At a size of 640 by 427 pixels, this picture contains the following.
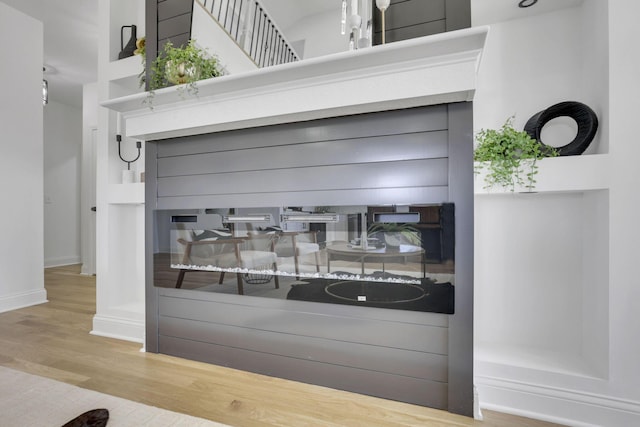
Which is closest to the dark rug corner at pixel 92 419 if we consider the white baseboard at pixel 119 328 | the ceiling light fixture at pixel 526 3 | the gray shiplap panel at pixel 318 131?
the white baseboard at pixel 119 328

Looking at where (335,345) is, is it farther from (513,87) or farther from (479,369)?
(513,87)

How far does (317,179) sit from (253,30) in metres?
0.96

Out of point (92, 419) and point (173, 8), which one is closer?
point (92, 419)

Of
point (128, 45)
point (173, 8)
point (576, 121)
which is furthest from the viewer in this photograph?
point (128, 45)

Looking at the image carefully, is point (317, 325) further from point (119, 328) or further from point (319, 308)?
point (119, 328)

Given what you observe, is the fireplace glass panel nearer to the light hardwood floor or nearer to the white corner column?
the light hardwood floor

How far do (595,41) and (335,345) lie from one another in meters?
1.89

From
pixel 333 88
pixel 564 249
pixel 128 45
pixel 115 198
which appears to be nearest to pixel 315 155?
pixel 333 88

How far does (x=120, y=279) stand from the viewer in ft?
7.77

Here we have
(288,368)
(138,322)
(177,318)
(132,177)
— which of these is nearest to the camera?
(288,368)

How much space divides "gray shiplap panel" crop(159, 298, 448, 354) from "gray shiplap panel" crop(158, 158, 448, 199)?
0.64m

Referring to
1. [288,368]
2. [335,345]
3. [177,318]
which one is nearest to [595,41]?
[335,345]

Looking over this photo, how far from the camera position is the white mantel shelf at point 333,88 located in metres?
1.21

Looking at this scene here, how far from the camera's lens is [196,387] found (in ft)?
5.06
